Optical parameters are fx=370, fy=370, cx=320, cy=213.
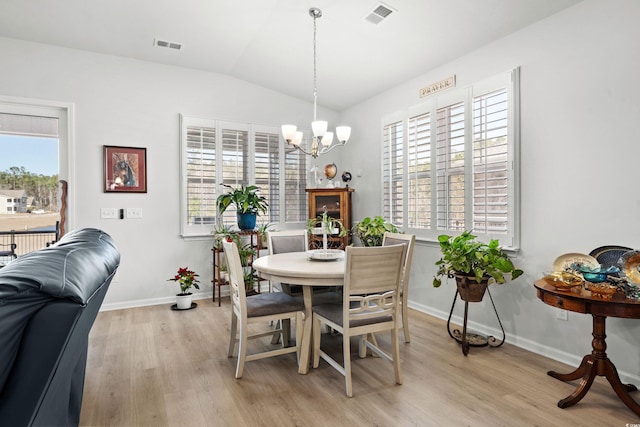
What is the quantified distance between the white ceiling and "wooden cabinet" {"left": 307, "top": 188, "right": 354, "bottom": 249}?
1426 mm

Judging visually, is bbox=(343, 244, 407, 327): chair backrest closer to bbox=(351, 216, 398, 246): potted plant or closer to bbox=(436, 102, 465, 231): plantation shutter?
bbox=(436, 102, 465, 231): plantation shutter

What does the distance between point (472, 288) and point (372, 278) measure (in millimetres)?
1058

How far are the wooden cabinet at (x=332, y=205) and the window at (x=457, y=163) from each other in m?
0.61

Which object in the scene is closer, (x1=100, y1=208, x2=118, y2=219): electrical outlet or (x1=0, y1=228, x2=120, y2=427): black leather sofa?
(x1=0, y1=228, x2=120, y2=427): black leather sofa

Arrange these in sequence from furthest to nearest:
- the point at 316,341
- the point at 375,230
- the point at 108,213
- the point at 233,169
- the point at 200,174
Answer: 1. the point at 233,169
2. the point at 200,174
3. the point at 108,213
4. the point at 375,230
5. the point at 316,341

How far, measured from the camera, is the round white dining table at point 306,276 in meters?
2.51

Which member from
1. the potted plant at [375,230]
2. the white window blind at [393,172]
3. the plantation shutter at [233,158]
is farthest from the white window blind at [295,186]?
the potted plant at [375,230]

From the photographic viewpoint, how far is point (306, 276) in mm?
2525

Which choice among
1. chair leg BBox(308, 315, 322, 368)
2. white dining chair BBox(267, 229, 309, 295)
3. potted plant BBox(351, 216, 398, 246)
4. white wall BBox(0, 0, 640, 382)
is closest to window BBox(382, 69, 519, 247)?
white wall BBox(0, 0, 640, 382)

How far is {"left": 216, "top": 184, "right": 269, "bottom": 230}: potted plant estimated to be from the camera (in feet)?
14.9

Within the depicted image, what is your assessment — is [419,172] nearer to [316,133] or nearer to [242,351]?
[316,133]

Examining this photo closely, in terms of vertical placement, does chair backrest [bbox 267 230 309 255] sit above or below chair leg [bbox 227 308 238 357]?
above

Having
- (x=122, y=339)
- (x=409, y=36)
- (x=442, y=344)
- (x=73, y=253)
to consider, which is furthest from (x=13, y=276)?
(x=409, y=36)

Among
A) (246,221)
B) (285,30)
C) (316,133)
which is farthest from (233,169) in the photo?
(316,133)
